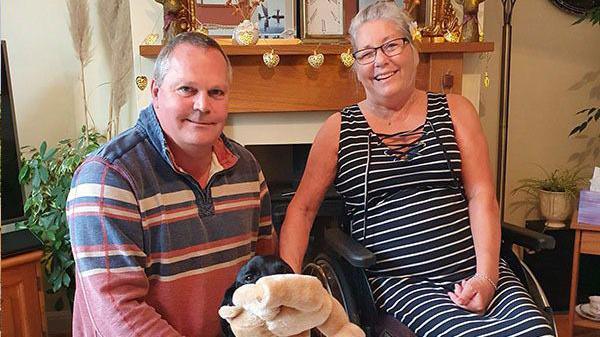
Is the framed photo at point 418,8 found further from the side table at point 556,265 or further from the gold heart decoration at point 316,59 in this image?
the side table at point 556,265

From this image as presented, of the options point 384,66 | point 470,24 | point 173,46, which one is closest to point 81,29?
point 173,46

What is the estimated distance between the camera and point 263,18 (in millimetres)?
2014

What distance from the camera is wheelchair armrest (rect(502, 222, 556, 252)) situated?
4.84ft

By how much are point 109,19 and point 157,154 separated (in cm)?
126

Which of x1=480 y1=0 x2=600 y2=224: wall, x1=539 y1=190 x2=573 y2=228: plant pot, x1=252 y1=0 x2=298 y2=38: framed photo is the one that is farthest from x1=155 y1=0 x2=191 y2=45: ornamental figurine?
x1=539 y1=190 x2=573 y2=228: plant pot

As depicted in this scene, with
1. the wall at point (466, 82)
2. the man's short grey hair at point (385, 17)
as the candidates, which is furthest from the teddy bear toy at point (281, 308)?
the wall at point (466, 82)

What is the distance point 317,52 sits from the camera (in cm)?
194

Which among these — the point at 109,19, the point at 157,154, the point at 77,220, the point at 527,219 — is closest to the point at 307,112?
the point at 109,19

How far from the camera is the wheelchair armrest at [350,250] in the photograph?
135 cm

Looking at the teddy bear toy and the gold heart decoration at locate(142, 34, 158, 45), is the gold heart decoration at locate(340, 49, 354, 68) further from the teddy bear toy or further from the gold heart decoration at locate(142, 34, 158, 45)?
the teddy bear toy

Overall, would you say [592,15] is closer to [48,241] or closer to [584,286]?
[584,286]

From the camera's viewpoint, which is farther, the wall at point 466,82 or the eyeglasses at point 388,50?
the wall at point 466,82

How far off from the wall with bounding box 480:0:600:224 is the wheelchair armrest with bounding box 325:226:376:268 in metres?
1.40

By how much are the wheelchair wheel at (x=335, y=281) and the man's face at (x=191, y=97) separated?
57cm
